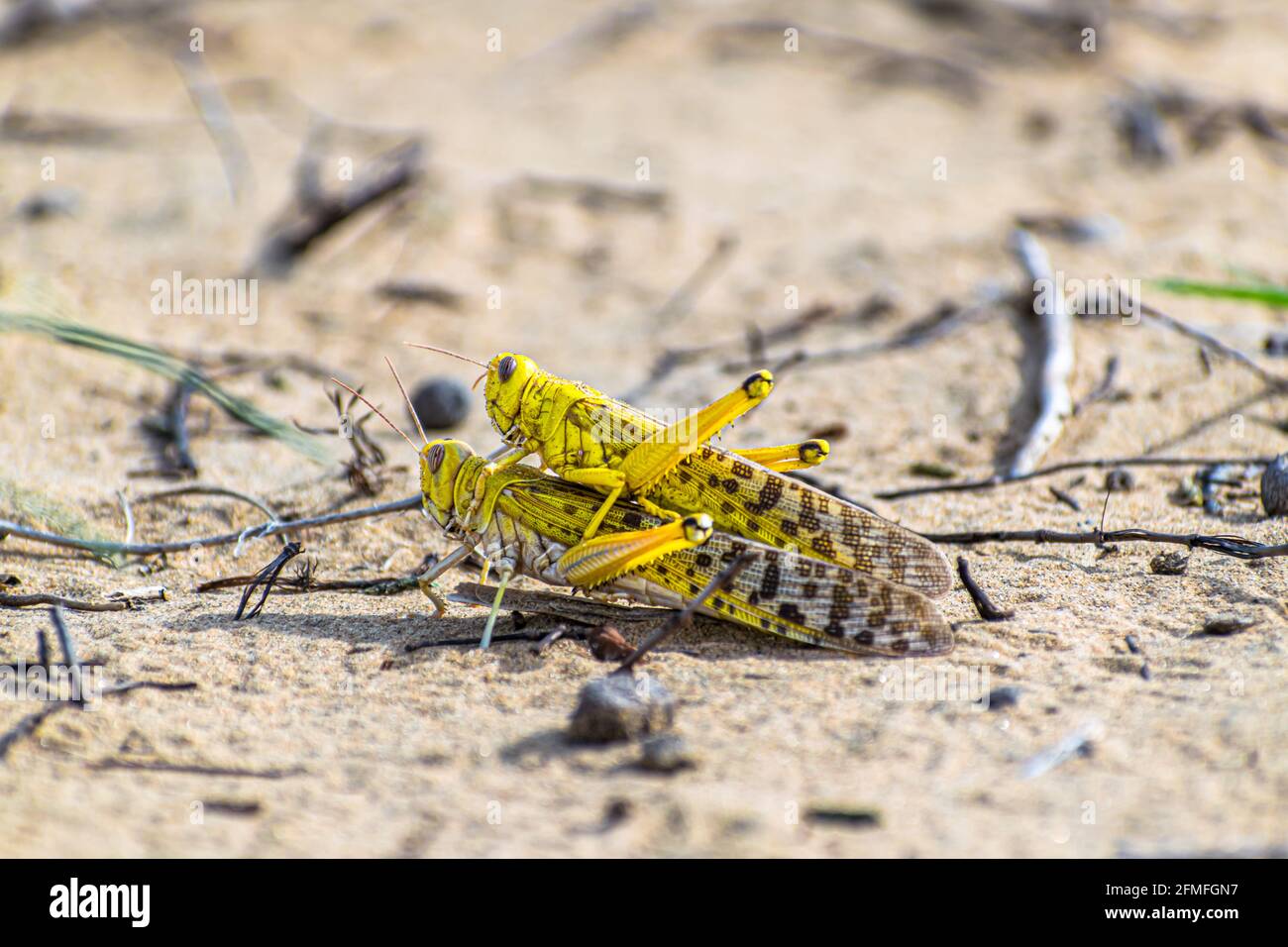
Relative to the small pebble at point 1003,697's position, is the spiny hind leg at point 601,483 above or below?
above

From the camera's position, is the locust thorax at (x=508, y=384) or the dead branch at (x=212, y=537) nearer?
the locust thorax at (x=508, y=384)

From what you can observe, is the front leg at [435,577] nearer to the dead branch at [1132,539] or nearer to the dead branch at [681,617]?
the dead branch at [681,617]

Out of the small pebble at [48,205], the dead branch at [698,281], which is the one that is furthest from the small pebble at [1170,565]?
the small pebble at [48,205]

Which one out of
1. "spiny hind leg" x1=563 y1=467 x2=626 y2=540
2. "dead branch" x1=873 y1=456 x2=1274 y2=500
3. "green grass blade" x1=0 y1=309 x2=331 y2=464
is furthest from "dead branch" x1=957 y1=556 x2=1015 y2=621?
"green grass blade" x1=0 y1=309 x2=331 y2=464

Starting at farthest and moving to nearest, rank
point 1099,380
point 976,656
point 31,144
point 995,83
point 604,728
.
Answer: point 995,83 → point 31,144 → point 1099,380 → point 976,656 → point 604,728

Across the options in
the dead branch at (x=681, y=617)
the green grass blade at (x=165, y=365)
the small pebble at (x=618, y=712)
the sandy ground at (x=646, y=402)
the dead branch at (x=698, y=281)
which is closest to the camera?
the sandy ground at (x=646, y=402)
